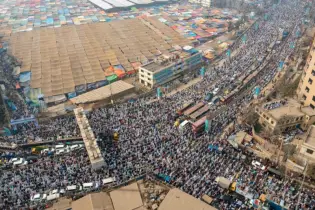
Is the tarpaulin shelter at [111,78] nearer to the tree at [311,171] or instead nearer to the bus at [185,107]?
the bus at [185,107]

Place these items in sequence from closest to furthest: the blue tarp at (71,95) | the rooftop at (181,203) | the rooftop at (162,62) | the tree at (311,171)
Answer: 1. the rooftop at (181,203)
2. the tree at (311,171)
3. the blue tarp at (71,95)
4. the rooftop at (162,62)

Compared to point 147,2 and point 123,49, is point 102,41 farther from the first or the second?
point 147,2

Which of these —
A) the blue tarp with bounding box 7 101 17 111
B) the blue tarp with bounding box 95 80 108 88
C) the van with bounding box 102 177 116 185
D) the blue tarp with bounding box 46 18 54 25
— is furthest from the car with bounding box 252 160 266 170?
the blue tarp with bounding box 46 18 54 25

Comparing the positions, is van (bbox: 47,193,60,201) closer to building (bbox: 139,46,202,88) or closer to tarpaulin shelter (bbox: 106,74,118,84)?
building (bbox: 139,46,202,88)

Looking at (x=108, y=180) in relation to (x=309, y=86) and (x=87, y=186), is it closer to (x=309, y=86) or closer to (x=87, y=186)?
(x=87, y=186)

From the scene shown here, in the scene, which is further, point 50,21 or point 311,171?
point 50,21

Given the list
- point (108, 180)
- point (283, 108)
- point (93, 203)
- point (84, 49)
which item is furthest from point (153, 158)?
point (84, 49)

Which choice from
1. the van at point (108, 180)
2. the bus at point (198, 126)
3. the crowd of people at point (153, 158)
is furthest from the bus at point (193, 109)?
the van at point (108, 180)
